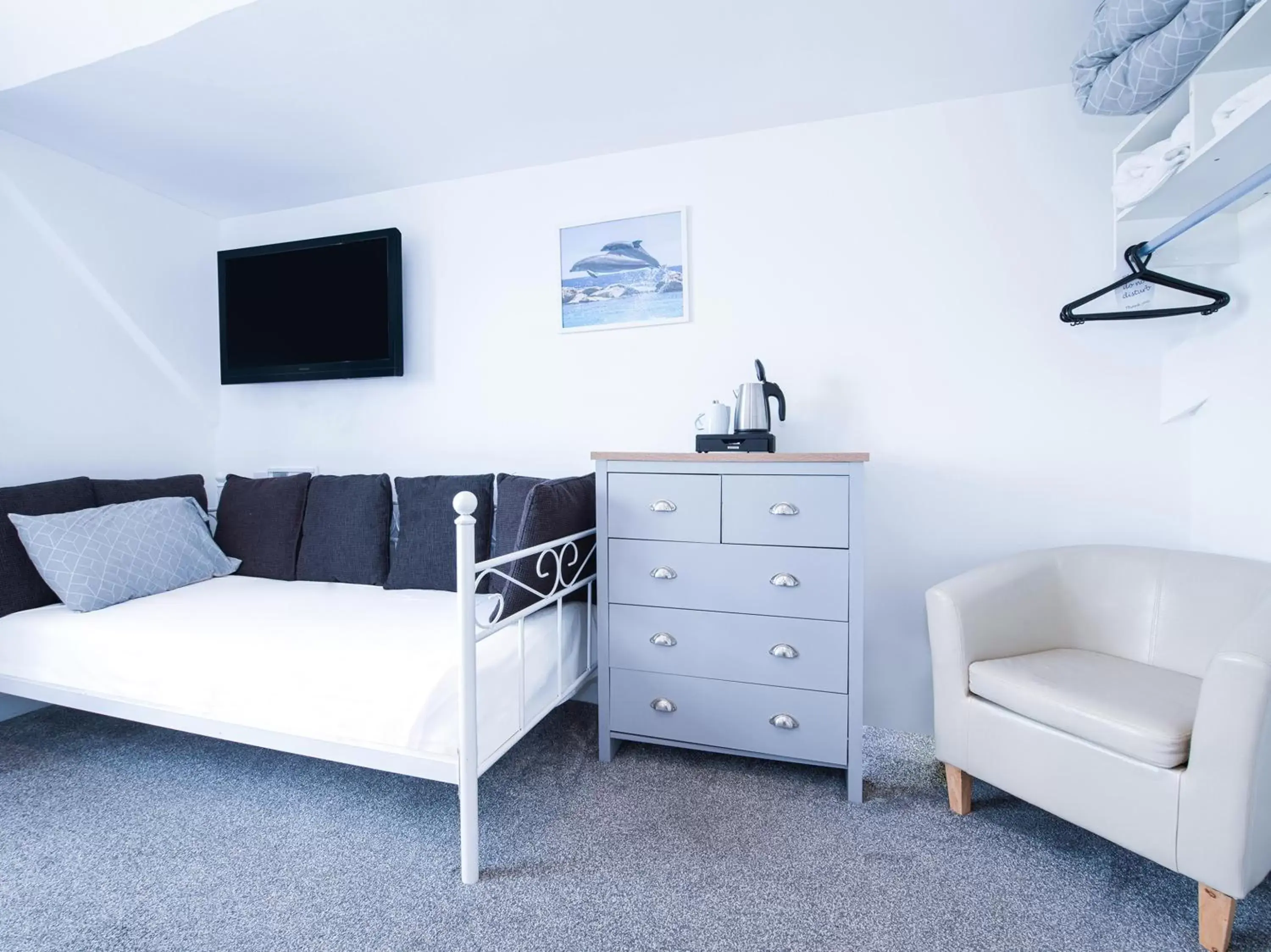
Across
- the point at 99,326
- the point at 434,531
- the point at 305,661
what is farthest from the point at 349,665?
the point at 99,326

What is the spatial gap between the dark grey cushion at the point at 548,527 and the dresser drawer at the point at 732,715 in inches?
16.6

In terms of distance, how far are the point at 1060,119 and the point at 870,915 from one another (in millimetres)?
2471

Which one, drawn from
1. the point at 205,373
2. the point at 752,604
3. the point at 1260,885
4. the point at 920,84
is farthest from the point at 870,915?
the point at 205,373

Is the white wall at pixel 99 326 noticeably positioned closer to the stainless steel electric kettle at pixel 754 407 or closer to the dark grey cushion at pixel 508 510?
the dark grey cushion at pixel 508 510

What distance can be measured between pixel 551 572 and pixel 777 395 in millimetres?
991

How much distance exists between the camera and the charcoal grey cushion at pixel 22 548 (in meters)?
2.06

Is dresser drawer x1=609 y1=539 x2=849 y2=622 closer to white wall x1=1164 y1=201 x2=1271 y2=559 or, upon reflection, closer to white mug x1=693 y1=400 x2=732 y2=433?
white mug x1=693 y1=400 x2=732 y2=433

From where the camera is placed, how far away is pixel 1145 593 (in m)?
1.75

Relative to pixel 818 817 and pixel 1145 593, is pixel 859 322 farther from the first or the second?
pixel 818 817

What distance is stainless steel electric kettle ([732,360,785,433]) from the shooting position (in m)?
2.04

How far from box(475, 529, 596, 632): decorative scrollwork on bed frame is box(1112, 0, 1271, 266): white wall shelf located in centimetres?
192

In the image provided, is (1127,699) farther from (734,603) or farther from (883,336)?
(883,336)

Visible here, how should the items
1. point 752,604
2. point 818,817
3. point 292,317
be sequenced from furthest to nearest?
1. point 292,317
2. point 752,604
3. point 818,817

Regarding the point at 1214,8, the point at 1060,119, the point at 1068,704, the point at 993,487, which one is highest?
the point at 1060,119
